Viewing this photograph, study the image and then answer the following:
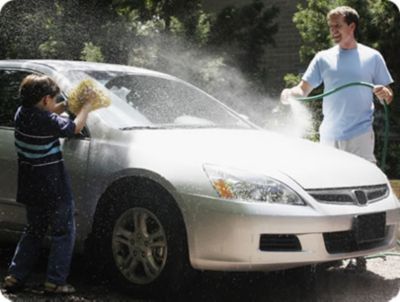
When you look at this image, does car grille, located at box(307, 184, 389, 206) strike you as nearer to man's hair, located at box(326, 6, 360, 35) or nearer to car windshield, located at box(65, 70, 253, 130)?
car windshield, located at box(65, 70, 253, 130)

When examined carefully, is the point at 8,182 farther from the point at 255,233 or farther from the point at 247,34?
the point at 247,34

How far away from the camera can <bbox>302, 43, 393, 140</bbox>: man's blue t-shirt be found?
5.00 m

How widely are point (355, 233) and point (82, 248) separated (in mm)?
1545

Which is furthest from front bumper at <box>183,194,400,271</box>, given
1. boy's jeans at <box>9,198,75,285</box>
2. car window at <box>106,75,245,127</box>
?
car window at <box>106,75,245,127</box>

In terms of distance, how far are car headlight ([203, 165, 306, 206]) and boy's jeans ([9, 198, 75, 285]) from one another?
86 cm

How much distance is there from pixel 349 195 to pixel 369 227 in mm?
218

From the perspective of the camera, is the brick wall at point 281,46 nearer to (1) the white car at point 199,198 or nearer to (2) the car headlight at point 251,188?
(1) the white car at point 199,198

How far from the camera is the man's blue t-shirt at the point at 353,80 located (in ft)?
16.4

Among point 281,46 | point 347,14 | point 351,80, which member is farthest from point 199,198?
point 281,46

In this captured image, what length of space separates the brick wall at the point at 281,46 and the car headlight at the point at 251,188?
5.77m

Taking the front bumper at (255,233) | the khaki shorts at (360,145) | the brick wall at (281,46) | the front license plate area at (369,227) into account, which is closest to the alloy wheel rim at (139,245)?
the front bumper at (255,233)

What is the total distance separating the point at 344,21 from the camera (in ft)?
16.3

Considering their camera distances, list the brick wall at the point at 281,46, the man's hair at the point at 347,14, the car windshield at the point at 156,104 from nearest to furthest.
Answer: the car windshield at the point at 156,104, the man's hair at the point at 347,14, the brick wall at the point at 281,46

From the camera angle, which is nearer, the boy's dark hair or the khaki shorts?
the boy's dark hair
